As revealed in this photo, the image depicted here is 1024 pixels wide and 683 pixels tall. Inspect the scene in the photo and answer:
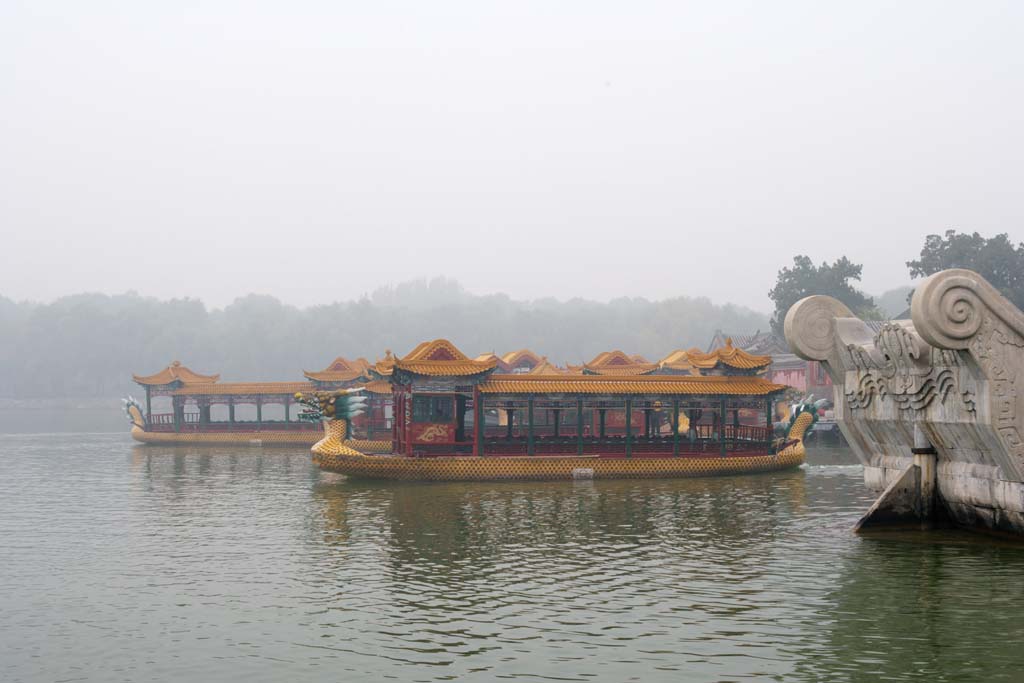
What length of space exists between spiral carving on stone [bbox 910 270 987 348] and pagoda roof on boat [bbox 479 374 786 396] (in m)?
17.0

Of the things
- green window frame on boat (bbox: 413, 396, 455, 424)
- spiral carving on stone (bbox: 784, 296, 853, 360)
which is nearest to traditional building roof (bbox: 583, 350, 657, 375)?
green window frame on boat (bbox: 413, 396, 455, 424)

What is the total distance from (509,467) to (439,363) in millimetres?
4096

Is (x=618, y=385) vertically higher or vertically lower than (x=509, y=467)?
higher

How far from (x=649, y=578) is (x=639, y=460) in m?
16.9

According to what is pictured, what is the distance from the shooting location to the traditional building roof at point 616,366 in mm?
54031

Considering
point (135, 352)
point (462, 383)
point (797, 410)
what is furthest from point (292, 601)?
point (135, 352)

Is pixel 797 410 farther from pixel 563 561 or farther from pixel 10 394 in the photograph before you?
pixel 10 394

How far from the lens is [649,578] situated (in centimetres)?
1762

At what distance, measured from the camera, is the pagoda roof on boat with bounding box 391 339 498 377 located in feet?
109

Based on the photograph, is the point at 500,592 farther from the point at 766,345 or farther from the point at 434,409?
the point at 766,345

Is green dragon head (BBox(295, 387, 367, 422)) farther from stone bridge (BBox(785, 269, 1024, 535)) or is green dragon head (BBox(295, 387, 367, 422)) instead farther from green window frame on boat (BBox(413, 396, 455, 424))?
stone bridge (BBox(785, 269, 1024, 535))

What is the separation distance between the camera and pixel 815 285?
8375cm

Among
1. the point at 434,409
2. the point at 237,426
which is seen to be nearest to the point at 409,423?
the point at 434,409

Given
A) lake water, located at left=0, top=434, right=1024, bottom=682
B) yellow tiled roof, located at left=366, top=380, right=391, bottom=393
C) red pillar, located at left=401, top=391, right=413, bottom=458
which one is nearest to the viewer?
lake water, located at left=0, top=434, right=1024, bottom=682
